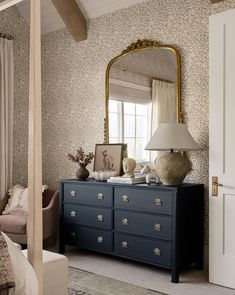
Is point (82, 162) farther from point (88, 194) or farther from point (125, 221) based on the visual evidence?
point (125, 221)

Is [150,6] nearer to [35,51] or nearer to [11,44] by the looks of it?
[11,44]

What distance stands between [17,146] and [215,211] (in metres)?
2.76

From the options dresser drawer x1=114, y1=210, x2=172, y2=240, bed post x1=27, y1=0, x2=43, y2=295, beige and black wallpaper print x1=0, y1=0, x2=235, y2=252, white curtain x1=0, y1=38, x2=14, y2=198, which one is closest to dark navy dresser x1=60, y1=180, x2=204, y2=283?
dresser drawer x1=114, y1=210, x2=172, y2=240

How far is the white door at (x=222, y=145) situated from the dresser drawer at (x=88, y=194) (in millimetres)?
1048

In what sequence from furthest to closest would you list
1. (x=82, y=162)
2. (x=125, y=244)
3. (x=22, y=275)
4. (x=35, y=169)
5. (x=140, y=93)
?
(x=82, y=162), (x=140, y=93), (x=125, y=244), (x=35, y=169), (x=22, y=275)

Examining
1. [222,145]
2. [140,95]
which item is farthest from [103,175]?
[222,145]

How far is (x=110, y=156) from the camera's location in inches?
171

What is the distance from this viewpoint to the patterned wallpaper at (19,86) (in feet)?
16.4

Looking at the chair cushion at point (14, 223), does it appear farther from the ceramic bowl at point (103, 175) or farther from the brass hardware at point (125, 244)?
the brass hardware at point (125, 244)

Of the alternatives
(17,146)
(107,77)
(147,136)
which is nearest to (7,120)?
(17,146)

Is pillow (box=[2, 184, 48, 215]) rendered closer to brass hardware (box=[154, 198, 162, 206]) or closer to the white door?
brass hardware (box=[154, 198, 162, 206])

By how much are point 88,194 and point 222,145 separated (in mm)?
1486

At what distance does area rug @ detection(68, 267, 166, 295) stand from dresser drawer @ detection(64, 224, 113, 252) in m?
0.43

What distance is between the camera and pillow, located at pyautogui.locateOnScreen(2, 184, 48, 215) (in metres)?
4.42
